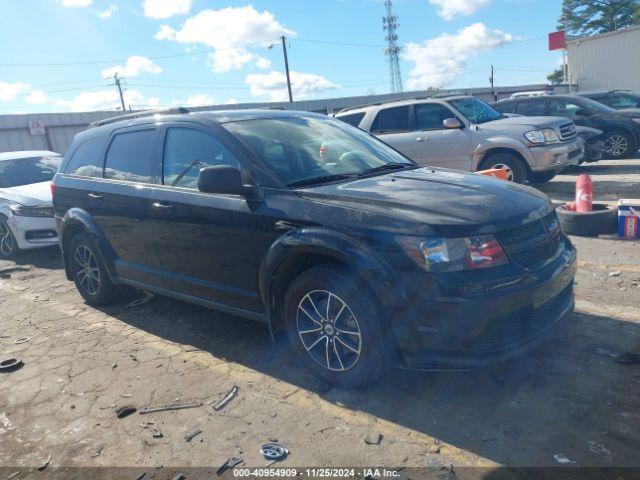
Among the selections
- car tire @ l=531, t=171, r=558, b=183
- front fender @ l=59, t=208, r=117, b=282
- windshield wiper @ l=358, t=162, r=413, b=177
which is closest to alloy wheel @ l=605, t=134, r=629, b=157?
car tire @ l=531, t=171, r=558, b=183

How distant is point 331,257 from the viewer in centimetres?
332

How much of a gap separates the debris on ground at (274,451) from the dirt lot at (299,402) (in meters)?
0.05

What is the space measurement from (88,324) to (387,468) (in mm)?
3593

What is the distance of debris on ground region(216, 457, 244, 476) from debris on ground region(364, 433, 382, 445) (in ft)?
2.30

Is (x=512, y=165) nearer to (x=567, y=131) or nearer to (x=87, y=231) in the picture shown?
(x=567, y=131)

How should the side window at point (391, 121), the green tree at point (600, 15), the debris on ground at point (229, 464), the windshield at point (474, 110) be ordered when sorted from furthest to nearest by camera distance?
the green tree at point (600, 15) → the side window at point (391, 121) → the windshield at point (474, 110) → the debris on ground at point (229, 464)

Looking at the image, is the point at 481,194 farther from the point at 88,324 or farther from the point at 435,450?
the point at 88,324

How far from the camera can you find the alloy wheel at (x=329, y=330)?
10.8 feet

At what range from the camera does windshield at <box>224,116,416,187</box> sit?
3816 mm

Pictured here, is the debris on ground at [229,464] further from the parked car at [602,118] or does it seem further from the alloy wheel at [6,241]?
the parked car at [602,118]

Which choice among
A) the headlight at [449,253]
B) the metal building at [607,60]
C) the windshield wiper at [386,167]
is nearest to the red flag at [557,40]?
the metal building at [607,60]

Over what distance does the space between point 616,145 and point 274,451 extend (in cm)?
1303

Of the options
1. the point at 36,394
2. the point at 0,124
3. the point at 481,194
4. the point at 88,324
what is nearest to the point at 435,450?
the point at 481,194

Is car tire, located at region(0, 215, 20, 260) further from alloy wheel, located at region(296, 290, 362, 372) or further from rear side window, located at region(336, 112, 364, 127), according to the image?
alloy wheel, located at region(296, 290, 362, 372)
